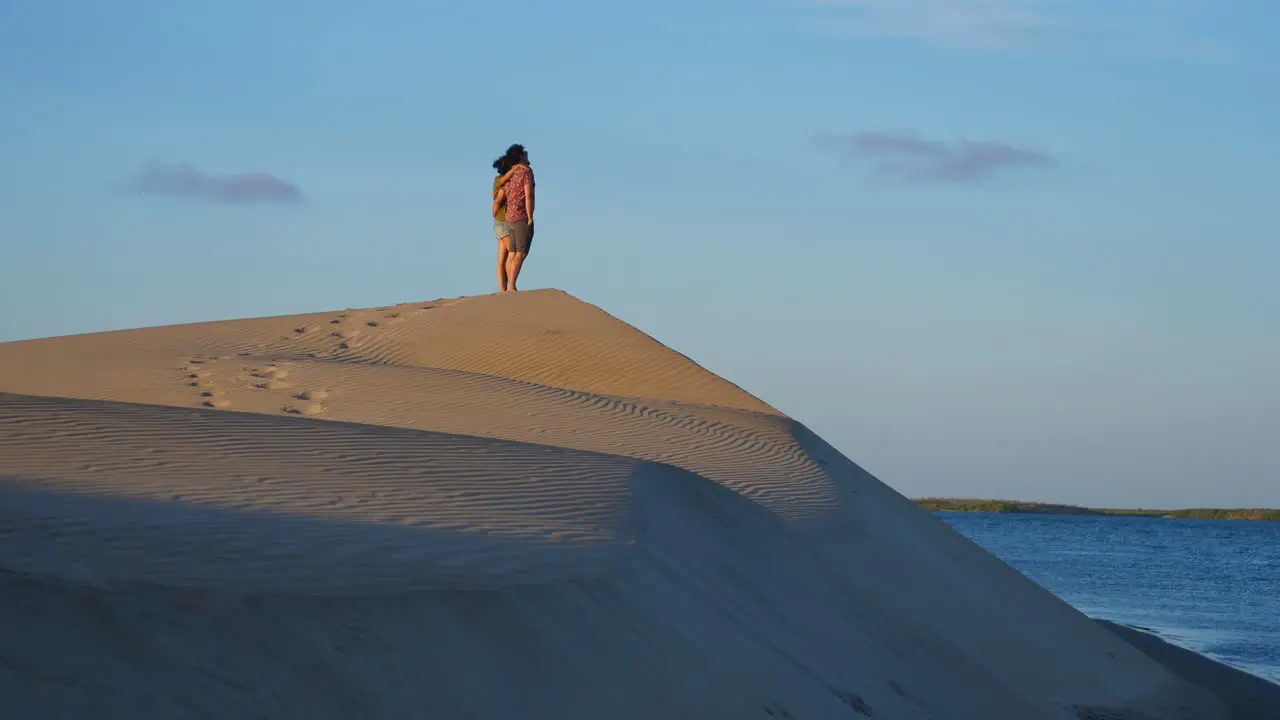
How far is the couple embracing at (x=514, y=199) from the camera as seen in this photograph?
15.4m

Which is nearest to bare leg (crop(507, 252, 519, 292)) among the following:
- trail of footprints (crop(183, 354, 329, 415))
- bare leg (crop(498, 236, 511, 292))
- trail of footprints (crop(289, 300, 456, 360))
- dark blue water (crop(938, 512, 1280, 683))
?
bare leg (crop(498, 236, 511, 292))

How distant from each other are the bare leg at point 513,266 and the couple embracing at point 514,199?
12.6 inches

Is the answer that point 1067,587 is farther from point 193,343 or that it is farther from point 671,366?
point 193,343

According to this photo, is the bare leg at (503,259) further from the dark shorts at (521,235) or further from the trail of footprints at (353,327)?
the trail of footprints at (353,327)

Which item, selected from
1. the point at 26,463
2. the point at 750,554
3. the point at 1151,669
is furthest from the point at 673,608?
the point at 1151,669

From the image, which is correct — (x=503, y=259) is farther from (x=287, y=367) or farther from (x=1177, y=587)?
(x=1177, y=587)

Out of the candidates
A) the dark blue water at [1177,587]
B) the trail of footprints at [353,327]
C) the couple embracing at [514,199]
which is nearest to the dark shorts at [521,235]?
the couple embracing at [514,199]

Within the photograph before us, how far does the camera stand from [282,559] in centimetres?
557

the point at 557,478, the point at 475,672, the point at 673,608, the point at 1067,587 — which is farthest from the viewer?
the point at 1067,587

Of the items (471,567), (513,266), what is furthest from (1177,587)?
(471,567)

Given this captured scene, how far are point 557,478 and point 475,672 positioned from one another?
9.98 feet

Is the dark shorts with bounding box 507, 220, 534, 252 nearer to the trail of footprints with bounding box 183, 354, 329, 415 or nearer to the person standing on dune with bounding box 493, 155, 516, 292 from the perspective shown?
the person standing on dune with bounding box 493, 155, 516, 292

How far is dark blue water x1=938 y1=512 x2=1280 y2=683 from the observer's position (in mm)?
20312

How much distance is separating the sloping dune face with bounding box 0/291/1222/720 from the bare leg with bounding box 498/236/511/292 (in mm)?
2045
